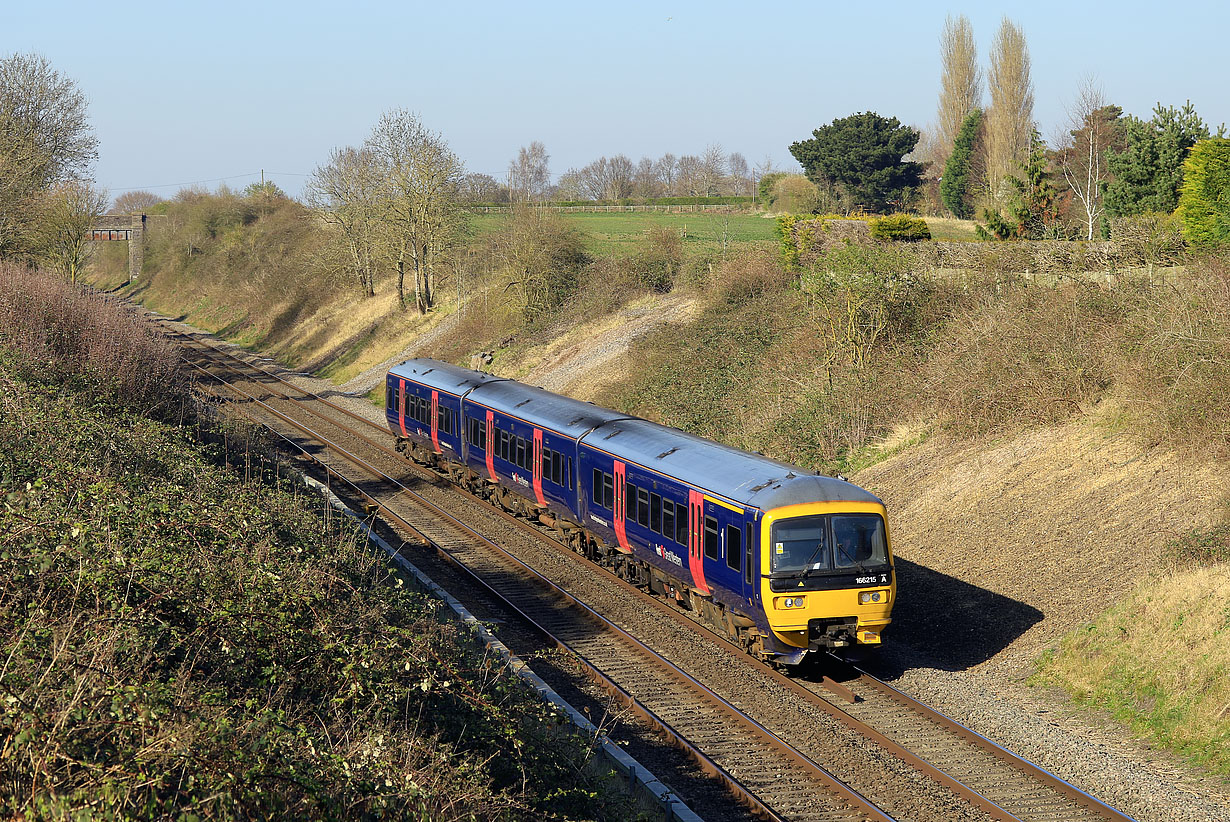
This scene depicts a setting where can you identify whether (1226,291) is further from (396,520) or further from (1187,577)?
(396,520)

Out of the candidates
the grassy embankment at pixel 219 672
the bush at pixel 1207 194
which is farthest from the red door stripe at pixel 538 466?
the bush at pixel 1207 194

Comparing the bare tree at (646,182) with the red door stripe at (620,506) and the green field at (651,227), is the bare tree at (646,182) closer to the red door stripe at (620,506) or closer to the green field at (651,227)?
the green field at (651,227)

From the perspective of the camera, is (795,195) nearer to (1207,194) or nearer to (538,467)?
(1207,194)

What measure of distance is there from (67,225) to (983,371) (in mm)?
52421

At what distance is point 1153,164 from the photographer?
32.8 metres

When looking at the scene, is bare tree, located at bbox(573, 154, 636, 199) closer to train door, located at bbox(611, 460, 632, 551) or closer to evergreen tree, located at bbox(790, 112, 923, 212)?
evergreen tree, located at bbox(790, 112, 923, 212)

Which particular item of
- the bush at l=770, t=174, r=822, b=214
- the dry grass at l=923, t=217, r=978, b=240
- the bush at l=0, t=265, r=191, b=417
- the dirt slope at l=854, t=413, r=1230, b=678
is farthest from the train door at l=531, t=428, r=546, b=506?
the bush at l=770, t=174, r=822, b=214

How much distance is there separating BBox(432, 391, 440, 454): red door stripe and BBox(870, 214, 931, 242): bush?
539 inches

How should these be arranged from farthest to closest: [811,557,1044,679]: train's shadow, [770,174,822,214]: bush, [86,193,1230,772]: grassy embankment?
[770,174,822,214]: bush, [811,557,1044,679]: train's shadow, [86,193,1230,772]: grassy embankment

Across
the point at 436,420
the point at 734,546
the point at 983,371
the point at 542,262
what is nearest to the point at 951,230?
the point at 542,262

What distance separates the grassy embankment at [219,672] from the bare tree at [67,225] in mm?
39768

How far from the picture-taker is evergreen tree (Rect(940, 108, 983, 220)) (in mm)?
60750

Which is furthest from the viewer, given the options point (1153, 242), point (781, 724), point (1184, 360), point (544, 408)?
point (1153, 242)

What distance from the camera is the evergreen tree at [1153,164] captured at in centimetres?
3195
